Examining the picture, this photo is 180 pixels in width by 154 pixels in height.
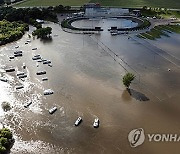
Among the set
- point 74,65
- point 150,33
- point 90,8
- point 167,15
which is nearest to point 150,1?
point 167,15

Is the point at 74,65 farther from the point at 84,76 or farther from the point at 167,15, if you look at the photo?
the point at 167,15

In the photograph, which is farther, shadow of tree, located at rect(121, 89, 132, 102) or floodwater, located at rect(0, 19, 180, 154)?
shadow of tree, located at rect(121, 89, 132, 102)

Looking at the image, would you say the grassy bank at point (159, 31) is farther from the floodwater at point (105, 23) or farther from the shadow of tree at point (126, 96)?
the shadow of tree at point (126, 96)

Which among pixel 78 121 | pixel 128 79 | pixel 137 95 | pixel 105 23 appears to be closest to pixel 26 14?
pixel 105 23

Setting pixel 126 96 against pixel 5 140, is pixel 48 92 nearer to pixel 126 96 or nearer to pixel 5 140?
pixel 126 96

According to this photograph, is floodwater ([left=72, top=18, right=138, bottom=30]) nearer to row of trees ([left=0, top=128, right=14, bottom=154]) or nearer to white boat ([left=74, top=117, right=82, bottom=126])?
white boat ([left=74, top=117, right=82, bottom=126])

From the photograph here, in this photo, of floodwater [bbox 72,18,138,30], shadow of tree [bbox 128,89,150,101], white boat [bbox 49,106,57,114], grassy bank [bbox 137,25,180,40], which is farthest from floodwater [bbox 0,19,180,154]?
floodwater [bbox 72,18,138,30]
